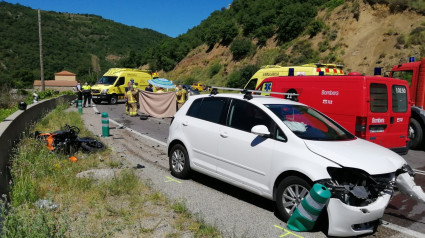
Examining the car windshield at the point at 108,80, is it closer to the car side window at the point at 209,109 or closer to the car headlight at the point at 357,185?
the car side window at the point at 209,109

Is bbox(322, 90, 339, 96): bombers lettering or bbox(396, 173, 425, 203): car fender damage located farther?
bbox(322, 90, 339, 96): bombers lettering

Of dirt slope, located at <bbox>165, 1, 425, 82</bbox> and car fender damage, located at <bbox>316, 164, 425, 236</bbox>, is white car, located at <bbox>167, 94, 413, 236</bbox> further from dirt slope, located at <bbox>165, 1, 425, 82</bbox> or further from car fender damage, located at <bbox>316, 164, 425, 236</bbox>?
dirt slope, located at <bbox>165, 1, 425, 82</bbox>

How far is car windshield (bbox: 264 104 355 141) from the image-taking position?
4793 mm

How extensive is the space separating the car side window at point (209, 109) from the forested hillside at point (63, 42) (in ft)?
293

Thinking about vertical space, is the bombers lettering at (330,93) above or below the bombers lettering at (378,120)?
above

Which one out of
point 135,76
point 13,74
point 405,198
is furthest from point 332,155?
point 13,74

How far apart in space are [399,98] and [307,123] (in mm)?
4730

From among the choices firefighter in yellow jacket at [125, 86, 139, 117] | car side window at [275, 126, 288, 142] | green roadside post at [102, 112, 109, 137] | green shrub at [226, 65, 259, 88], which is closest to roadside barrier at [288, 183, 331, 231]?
car side window at [275, 126, 288, 142]

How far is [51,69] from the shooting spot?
120 metres

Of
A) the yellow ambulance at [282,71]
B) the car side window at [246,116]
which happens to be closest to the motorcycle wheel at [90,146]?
the car side window at [246,116]

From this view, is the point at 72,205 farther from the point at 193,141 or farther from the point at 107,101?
the point at 107,101

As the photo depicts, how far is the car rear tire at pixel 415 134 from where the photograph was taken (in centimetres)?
1000

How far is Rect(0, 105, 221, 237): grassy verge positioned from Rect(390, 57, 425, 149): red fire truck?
8.24m

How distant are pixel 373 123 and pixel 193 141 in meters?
4.22
